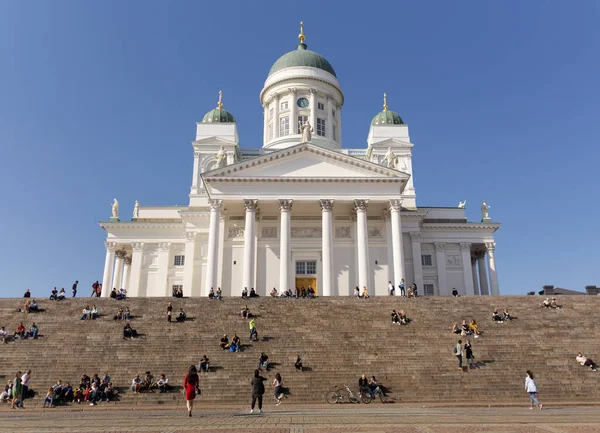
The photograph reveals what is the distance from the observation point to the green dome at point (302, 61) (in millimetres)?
58094

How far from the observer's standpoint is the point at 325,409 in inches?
641

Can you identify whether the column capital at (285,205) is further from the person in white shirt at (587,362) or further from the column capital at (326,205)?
the person in white shirt at (587,362)

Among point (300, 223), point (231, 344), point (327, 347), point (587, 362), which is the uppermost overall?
point (300, 223)

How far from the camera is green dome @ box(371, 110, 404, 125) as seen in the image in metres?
54.7

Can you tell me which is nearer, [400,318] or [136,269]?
[400,318]

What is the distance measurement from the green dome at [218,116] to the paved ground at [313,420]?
1621 inches

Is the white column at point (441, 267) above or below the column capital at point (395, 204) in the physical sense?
below

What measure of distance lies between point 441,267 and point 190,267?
23.5 meters

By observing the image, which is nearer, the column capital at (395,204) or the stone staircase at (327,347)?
the stone staircase at (327,347)

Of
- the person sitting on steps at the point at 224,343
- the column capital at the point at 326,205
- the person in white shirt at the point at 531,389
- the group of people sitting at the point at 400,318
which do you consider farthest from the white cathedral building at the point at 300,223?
the person in white shirt at the point at 531,389

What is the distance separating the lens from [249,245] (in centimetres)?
3569

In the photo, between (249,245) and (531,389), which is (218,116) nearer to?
(249,245)

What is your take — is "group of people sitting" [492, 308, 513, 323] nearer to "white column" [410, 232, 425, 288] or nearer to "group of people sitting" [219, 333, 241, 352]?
"group of people sitting" [219, 333, 241, 352]

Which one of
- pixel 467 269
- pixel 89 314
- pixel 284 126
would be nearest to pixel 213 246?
pixel 89 314
